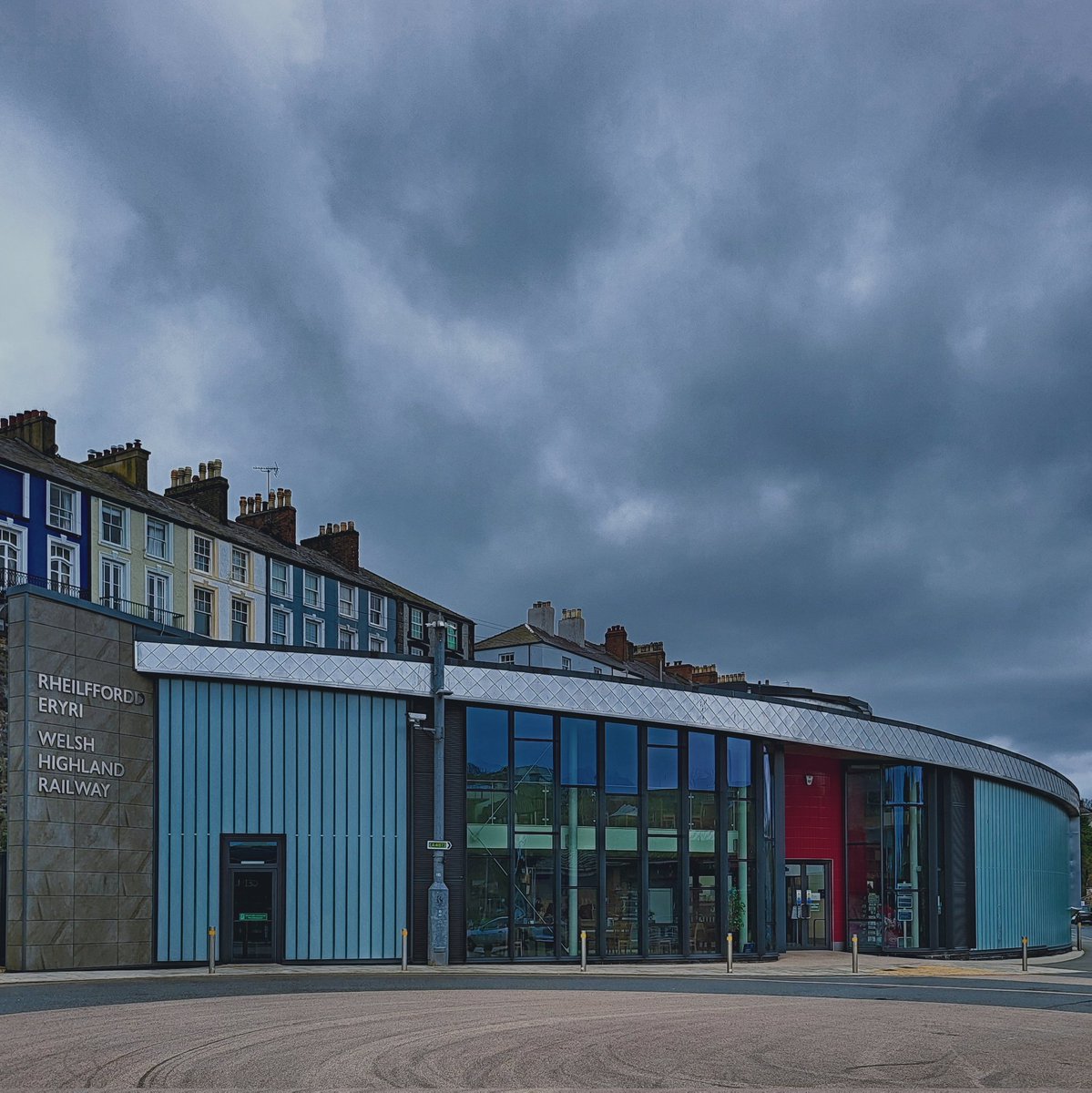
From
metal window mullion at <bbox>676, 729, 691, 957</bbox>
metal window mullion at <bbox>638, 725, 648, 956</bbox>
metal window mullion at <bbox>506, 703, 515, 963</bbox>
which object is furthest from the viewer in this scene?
metal window mullion at <bbox>676, 729, 691, 957</bbox>

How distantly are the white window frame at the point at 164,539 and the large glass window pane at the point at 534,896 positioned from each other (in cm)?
2550

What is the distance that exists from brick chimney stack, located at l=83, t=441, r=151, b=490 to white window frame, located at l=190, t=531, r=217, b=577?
10.4ft

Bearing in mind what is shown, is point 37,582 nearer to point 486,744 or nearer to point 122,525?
point 122,525

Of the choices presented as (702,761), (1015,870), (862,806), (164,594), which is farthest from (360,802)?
(1015,870)

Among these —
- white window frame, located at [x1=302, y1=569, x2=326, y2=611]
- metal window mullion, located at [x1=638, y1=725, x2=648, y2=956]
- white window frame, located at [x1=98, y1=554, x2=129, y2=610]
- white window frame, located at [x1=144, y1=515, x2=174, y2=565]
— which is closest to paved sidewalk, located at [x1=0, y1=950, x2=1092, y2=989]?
metal window mullion, located at [x1=638, y1=725, x2=648, y2=956]

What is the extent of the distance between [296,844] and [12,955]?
715 cm

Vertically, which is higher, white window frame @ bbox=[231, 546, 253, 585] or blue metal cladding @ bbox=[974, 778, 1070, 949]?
white window frame @ bbox=[231, 546, 253, 585]

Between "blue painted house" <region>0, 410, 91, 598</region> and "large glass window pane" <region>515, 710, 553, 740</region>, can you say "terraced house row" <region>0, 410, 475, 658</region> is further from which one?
"large glass window pane" <region>515, 710, 553, 740</region>

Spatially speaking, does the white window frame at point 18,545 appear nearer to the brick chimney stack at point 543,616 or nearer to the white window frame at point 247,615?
the white window frame at point 247,615

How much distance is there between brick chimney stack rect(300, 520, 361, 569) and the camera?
71.4m

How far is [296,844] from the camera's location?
3628 cm

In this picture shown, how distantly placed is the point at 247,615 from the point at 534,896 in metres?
28.4

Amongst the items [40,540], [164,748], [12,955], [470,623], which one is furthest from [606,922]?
[470,623]

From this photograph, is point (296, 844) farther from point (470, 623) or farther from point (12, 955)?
point (470, 623)
